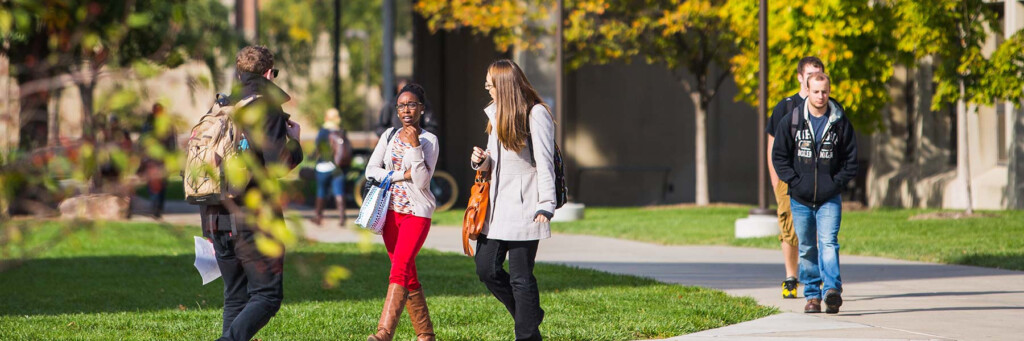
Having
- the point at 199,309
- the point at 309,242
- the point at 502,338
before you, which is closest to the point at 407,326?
the point at 502,338

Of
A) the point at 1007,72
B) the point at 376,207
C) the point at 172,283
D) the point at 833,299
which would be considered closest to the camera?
the point at 376,207

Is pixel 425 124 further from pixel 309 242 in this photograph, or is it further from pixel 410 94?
pixel 309 242

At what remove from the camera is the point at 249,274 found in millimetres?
5488

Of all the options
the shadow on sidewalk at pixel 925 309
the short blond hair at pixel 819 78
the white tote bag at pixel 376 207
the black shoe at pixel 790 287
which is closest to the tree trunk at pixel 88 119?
the white tote bag at pixel 376 207

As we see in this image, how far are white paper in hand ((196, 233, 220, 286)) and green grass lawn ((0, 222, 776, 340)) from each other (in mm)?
172

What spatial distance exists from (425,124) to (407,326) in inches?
129

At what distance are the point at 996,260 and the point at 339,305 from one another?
6.32m

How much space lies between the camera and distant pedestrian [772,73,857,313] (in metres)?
7.54

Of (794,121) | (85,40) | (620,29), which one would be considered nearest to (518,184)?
(794,121)

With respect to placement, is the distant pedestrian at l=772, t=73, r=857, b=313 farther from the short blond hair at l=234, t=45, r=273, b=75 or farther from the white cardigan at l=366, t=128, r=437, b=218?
the short blond hair at l=234, t=45, r=273, b=75

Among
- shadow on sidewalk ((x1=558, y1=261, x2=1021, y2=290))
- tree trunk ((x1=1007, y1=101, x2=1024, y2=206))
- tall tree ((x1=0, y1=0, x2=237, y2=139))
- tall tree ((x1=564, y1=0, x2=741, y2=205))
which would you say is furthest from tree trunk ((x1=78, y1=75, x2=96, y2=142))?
tall tree ((x1=564, y1=0, x2=741, y2=205))

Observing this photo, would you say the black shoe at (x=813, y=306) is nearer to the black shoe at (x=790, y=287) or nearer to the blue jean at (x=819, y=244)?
the blue jean at (x=819, y=244)

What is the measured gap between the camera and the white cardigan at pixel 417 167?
240 inches

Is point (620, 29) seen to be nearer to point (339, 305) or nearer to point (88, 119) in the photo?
point (339, 305)
